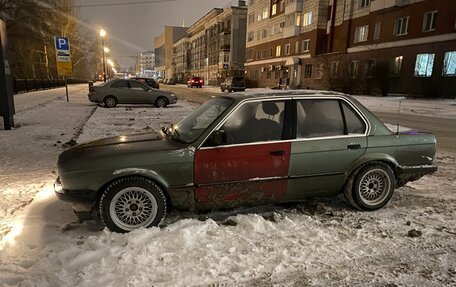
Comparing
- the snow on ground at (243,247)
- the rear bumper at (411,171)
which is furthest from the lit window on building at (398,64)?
the rear bumper at (411,171)

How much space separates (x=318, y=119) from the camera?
170 inches

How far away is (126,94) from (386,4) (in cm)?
2476

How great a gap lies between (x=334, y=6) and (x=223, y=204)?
39.8 meters

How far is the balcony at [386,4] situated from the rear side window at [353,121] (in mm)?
29355

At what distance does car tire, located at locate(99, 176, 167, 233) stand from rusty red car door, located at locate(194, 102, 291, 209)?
18.9 inches

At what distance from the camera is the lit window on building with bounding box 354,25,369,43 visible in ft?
109

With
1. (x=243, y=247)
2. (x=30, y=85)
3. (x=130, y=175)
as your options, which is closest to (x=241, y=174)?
(x=243, y=247)

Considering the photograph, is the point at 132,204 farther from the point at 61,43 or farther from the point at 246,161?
the point at 61,43

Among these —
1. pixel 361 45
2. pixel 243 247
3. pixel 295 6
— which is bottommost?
pixel 243 247

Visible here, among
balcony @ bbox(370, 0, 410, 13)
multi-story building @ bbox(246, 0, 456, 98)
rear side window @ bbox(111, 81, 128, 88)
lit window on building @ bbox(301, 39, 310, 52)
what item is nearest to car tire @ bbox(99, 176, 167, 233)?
rear side window @ bbox(111, 81, 128, 88)

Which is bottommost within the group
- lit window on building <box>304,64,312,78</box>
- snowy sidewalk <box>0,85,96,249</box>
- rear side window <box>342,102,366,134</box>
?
snowy sidewalk <box>0,85,96,249</box>

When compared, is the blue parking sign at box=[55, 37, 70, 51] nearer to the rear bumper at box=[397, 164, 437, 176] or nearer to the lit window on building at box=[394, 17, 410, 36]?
the rear bumper at box=[397, 164, 437, 176]

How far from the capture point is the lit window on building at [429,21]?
2595 centimetres

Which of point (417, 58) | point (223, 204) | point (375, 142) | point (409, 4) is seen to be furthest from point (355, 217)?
point (409, 4)
